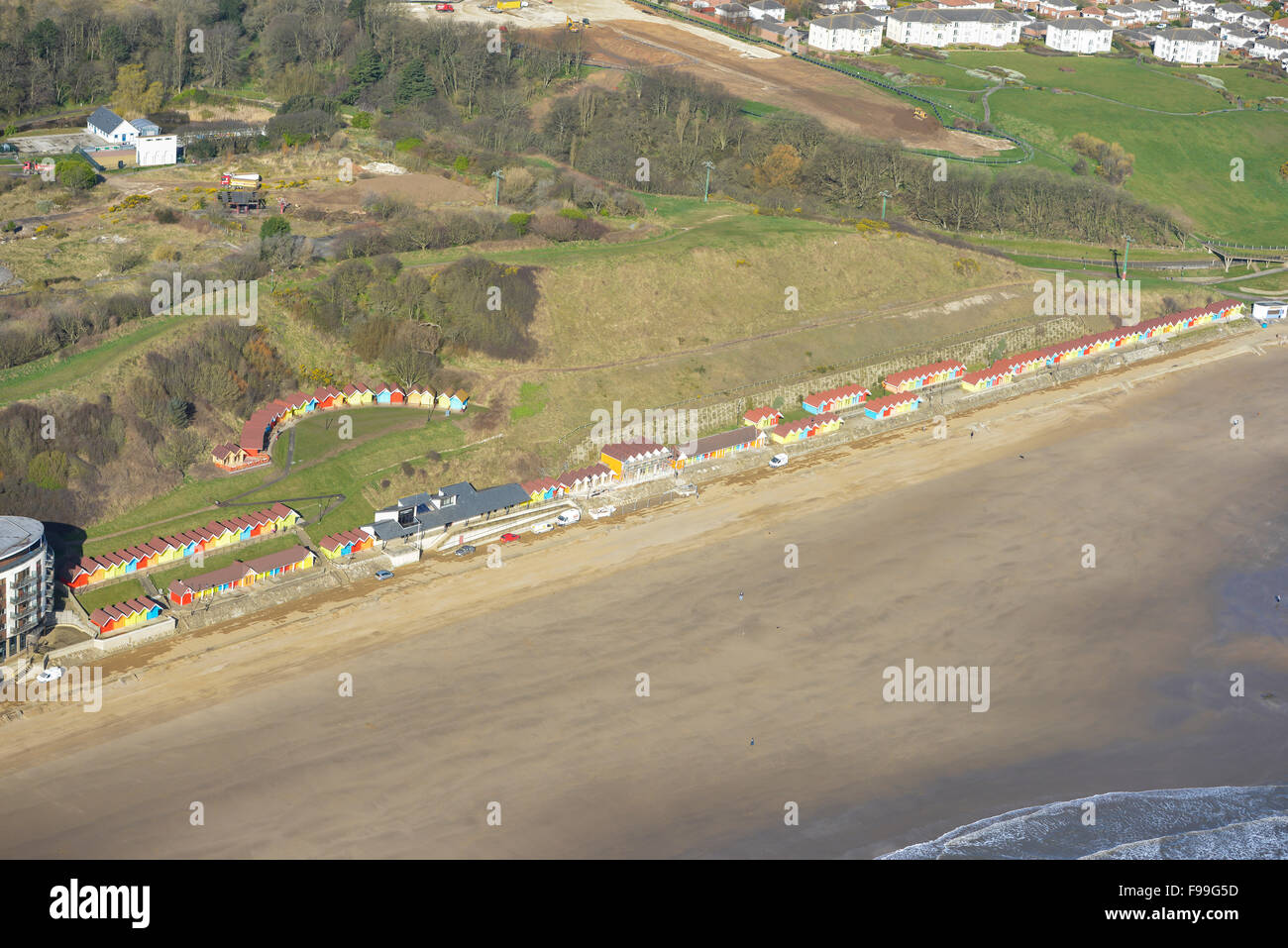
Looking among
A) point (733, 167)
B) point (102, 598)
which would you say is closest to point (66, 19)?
point (733, 167)

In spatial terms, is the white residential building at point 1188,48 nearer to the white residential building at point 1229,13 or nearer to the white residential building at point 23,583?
the white residential building at point 1229,13

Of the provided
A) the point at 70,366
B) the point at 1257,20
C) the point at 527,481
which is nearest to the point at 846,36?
the point at 1257,20

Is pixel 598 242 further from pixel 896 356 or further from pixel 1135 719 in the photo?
pixel 1135 719

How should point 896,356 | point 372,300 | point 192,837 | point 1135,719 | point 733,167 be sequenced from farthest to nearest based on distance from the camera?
point 733,167 < point 896,356 < point 372,300 < point 1135,719 < point 192,837

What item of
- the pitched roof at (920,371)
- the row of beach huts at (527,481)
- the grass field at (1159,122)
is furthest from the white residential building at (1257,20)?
the pitched roof at (920,371)

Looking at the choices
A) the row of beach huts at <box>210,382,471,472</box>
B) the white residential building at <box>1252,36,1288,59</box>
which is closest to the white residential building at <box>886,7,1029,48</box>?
the white residential building at <box>1252,36,1288,59</box>
